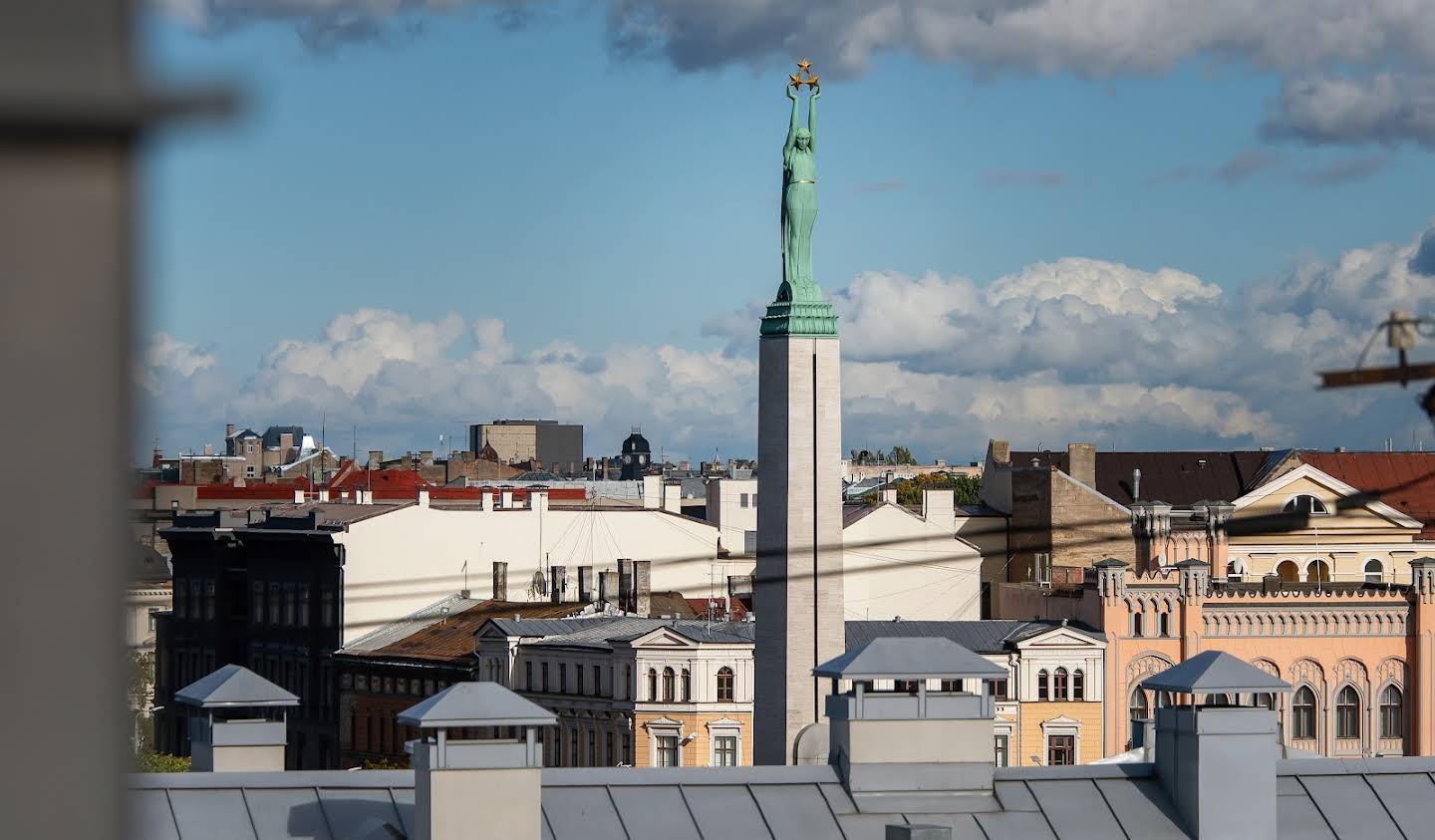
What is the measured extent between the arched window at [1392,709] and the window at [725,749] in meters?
17.9

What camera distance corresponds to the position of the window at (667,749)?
60.9 metres

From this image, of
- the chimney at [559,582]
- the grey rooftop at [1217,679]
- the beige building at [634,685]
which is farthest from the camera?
the chimney at [559,582]

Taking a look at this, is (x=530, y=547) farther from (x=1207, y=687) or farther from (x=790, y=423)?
(x=1207, y=687)

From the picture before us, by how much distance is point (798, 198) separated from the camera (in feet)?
222

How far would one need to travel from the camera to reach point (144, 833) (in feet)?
4.53

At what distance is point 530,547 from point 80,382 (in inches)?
3110

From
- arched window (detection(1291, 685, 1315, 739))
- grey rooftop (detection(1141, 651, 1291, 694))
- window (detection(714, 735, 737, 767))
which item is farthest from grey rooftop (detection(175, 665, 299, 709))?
arched window (detection(1291, 685, 1315, 739))

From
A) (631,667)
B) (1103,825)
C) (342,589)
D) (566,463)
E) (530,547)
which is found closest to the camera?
(1103,825)

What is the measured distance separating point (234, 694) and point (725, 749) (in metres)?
45.4

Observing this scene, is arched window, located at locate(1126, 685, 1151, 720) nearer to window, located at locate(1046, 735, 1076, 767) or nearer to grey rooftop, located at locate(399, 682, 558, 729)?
window, located at locate(1046, 735, 1076, 767)

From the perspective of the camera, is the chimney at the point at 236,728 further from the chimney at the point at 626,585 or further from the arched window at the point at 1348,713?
the chimney at the point at 626,585

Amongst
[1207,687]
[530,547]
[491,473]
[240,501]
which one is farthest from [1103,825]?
[491,473]

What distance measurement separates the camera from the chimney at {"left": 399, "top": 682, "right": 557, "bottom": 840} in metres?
14.7

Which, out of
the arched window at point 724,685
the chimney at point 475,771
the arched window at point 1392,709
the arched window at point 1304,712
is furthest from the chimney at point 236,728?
the arched window at point 1392,709
